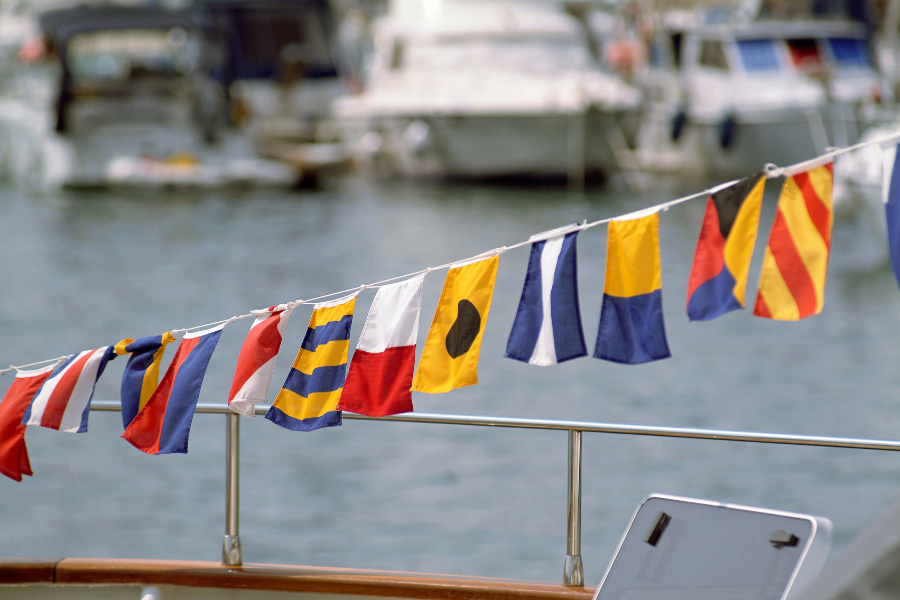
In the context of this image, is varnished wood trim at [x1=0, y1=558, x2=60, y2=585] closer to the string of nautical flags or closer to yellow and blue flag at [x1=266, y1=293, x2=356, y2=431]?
the string of nautical flags

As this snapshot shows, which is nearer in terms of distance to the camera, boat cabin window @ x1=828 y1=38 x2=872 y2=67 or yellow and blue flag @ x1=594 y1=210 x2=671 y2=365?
yellow and blue flag @ x1=594 y1=210 x2=671 y2=365

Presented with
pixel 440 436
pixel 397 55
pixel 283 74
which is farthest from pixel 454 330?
pixel 283 74

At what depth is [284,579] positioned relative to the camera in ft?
12.8

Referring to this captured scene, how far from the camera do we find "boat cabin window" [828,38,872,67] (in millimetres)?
25625

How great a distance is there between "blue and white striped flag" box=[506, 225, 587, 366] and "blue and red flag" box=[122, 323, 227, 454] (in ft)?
3.53

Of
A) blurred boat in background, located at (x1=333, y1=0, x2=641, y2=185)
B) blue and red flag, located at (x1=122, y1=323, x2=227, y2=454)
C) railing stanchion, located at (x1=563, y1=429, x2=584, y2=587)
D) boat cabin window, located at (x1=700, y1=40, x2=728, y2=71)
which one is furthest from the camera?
boat cabin window, located at (x1=700, y1=40, x2=728, y2=71)

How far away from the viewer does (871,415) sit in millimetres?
10859

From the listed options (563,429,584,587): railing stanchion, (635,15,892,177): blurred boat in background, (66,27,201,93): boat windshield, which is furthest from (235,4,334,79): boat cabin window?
(563,429,584,587): railing stanchion

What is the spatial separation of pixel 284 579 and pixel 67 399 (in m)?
1.00

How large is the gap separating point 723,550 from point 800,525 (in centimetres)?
22

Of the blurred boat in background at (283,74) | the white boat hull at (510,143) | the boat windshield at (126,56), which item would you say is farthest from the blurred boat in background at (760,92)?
the boat windshield at (126,56)

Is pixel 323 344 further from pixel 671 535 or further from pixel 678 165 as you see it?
pixel 678 165

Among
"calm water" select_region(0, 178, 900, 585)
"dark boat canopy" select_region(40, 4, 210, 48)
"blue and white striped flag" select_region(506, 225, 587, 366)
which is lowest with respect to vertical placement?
"calm water" select_region(0, 178, 900, 585)

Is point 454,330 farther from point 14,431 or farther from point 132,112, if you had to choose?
point 132,112
